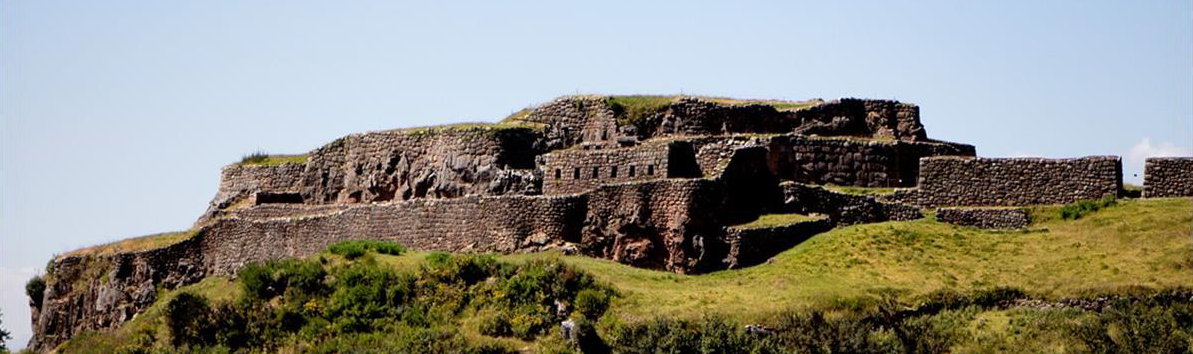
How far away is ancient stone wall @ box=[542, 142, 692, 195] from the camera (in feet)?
207

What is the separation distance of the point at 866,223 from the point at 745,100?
7110 mm

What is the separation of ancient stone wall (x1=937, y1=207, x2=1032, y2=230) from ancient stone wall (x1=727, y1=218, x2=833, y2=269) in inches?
159

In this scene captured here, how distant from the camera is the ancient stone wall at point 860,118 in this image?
216ft

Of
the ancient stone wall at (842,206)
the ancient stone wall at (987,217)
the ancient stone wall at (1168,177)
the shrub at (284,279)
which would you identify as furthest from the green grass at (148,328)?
the ancient stone wall at (1168,177)

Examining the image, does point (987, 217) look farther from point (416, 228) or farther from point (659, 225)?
point (416, 228)

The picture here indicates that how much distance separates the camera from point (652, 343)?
5381cm

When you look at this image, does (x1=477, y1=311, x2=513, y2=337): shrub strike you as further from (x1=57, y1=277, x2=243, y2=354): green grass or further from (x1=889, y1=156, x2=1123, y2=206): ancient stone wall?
(x1=889, y1=156, x2=1123, y2=206): ancient stone wall

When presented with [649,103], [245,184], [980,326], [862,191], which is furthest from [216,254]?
[980,326]

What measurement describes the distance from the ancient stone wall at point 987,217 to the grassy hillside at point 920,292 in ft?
1.68

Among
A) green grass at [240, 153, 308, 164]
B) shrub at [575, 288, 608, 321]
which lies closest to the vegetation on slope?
green grass at [240, 153, 308, 164]

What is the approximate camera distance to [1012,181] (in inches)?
2427

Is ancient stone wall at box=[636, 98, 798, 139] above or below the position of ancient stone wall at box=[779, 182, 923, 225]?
above

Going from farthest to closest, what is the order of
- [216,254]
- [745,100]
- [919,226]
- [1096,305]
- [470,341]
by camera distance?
[216,254] → [745,100] → [919,226] → [470,341] → [1096,305]

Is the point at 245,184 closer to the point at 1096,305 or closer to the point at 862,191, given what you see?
the point at 862,191
